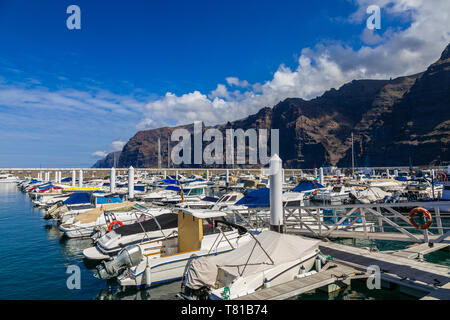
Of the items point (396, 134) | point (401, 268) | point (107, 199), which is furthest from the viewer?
point (396, 134)

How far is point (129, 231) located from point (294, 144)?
187373mm

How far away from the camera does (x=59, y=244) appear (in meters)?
21.3

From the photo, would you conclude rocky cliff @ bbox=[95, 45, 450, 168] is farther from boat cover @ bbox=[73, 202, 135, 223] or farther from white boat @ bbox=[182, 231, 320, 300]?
white boat @ bbox=[182, 231, 320, 300]

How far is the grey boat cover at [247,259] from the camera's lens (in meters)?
10.0

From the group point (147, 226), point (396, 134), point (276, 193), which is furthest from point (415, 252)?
point (396, 134)

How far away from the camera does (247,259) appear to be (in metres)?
10.5

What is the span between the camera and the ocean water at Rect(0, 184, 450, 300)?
39.2ft

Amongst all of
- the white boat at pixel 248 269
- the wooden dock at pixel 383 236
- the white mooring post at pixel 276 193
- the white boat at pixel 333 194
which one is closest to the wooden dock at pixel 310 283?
the white boat at pixel 248 269

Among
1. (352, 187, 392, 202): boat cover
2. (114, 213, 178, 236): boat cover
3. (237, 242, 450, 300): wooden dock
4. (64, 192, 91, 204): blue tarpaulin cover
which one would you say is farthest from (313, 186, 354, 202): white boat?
(64, 192, 91, 204): blue tarpaulin cover

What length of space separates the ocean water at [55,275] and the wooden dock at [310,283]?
1.79 feet

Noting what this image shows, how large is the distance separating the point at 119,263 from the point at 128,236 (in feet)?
13.4

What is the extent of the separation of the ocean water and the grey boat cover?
5.90ft

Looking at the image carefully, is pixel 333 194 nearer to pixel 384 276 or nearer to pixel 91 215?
pixel 384 276

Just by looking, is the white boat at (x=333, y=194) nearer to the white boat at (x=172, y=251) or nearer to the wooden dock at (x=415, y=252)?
the wooden dock at (x=415, y=252)
